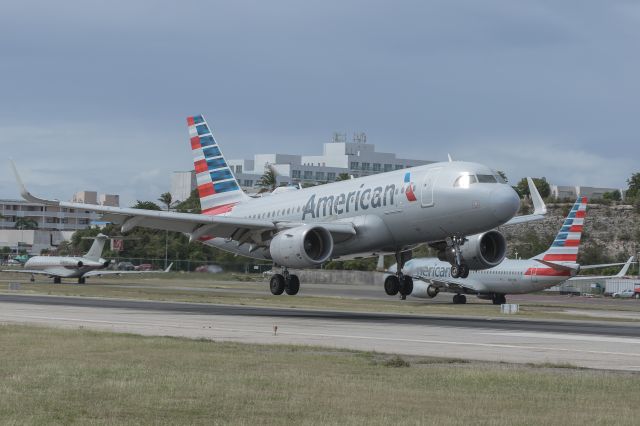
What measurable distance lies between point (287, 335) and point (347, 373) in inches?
402

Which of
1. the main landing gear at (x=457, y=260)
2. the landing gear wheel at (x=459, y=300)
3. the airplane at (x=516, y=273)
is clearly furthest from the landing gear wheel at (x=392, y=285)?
the landing gear wheel at (x=459, y=300)

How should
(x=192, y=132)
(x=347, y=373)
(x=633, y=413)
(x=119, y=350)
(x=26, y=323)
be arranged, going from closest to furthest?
(x=633, y=413) → (x=347, y=373) → (x=119, y=350) → (x=26, y=323) → (x=192, y=132)

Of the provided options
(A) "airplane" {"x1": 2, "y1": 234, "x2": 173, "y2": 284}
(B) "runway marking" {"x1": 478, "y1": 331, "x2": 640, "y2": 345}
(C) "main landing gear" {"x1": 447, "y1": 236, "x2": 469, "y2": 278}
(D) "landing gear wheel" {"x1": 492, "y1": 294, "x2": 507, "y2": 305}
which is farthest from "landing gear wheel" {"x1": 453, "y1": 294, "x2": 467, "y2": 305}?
(B) "runway marking" {"x1": 478, "y1": 331, "x2": 640, "y2": 345}

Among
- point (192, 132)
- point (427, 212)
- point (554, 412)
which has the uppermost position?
point (192, 132)

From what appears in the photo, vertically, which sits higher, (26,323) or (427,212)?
(427,212)

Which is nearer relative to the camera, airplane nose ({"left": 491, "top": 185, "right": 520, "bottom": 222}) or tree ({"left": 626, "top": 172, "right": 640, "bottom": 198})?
airplane nose ({"left": 491, "top": 185, "right": 520, "bottom": 222})

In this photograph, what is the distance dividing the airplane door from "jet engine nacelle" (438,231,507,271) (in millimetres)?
3608

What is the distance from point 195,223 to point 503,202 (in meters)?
15.4

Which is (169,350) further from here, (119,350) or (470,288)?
(470,288)

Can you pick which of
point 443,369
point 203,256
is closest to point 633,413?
point 443,369

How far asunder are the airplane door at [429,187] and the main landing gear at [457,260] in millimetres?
2065

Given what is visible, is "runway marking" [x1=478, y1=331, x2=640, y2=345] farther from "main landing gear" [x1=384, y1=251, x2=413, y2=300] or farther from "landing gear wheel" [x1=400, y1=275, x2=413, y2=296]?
"main landing gear" [x1=384, y1=251, x2=413, y2=300]

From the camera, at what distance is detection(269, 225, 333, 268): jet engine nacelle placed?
132ft

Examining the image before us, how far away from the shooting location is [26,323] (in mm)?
33250
